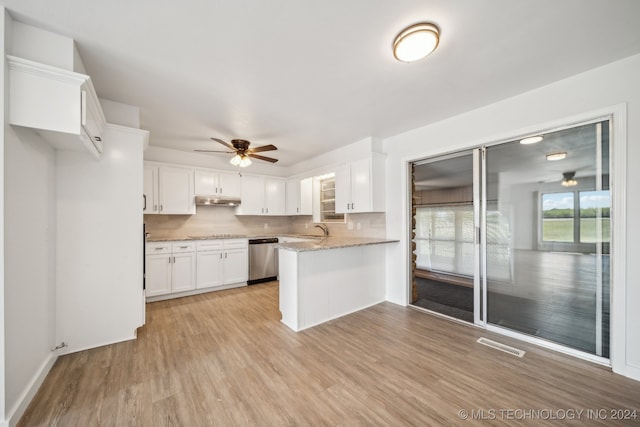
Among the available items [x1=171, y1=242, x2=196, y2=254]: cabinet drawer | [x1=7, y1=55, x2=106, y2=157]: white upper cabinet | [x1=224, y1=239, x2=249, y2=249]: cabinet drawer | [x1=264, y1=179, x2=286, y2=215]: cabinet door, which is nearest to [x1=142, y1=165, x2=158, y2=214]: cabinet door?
[x1=171, y1=242, x2=196, y2=254]: cabinet drawer

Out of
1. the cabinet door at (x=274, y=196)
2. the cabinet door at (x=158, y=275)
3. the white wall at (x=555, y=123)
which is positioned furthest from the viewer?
the cabinet door at (x=274, y=196)

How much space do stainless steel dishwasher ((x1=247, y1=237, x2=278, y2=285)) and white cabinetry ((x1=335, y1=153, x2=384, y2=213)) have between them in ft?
6.07

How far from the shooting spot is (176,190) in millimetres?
4332

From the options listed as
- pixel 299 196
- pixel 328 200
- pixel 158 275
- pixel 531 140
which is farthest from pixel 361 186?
pixel 158 275

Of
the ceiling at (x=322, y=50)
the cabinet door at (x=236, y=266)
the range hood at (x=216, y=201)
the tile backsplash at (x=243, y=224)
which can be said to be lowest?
the cabinet door at (x=236, y=266)

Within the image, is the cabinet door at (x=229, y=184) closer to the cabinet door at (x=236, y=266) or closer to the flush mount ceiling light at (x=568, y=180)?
the cabinet door at (x=236, y=266)

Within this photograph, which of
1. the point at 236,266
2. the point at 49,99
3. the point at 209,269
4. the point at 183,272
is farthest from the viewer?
the point at 236,266

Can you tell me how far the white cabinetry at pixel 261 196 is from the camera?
5168mm

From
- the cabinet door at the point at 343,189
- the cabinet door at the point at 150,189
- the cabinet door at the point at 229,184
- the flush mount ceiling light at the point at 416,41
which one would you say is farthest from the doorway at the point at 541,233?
the cabinet door at the point at 150,189

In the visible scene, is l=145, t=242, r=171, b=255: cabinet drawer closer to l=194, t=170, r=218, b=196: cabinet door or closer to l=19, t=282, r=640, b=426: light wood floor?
l=194, t=170, r=218, b=196: cabinet door

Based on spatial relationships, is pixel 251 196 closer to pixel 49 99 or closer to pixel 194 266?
pixel 194 266

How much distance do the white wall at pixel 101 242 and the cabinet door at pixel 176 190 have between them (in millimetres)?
1731

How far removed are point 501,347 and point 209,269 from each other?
14.0 ft

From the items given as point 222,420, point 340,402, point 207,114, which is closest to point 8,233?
point 222,420
